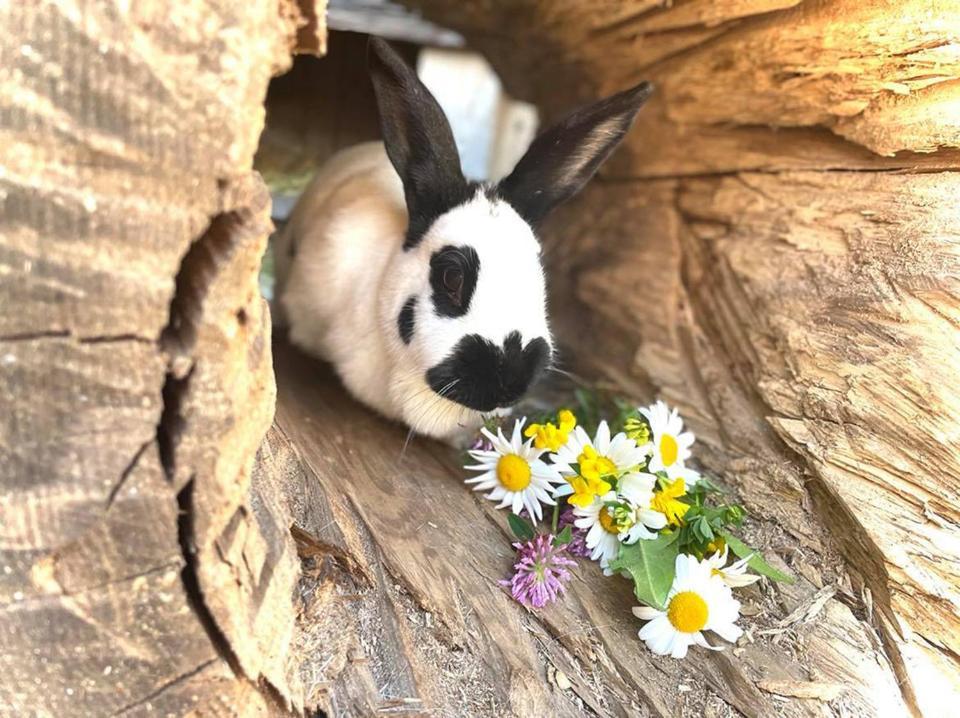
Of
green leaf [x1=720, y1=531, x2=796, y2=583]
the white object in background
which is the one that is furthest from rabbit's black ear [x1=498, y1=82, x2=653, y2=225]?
the white object in background

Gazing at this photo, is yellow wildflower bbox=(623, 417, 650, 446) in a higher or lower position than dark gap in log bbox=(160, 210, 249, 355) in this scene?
lower

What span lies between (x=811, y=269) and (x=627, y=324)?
0.95 metres

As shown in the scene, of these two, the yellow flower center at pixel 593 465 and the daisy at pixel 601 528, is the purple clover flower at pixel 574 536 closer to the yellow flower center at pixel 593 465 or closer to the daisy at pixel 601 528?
the daisy at pixel 601 528

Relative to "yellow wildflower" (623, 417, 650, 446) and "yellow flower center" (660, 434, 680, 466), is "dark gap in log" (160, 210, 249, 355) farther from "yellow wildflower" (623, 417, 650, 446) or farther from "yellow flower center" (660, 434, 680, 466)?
"yellow flower center" (660, 434, 680, 466)

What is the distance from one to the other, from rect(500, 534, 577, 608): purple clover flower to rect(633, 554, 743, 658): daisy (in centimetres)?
23

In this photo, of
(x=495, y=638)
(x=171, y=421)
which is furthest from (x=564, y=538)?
(x=171, y=421)

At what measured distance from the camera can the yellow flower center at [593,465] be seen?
207 centimetres

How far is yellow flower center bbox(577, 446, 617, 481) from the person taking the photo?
6.80 feet

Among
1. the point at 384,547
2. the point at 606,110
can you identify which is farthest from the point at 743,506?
the point at 606,110

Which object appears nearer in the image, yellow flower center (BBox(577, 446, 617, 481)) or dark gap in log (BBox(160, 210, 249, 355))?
dark gap in log (BBox(160, 210, 249, 355))

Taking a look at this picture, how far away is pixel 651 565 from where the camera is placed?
195 centimetres

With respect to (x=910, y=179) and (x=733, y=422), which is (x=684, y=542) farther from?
(x=910, y=179)

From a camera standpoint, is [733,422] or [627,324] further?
[627,324]

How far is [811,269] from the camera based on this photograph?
2.49m
